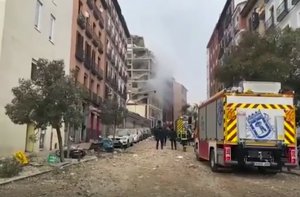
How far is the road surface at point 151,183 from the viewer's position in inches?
442

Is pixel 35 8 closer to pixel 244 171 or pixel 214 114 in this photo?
pixel 214 114

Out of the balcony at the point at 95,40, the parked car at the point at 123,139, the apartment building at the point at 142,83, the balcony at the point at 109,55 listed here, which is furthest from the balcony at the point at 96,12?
the apartment building at the point at 142,83

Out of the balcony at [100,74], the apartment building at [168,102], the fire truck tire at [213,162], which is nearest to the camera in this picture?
the fire truck tire at [213,162]

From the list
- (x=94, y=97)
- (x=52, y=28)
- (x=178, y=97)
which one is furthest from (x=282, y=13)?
(x=178, y=97)

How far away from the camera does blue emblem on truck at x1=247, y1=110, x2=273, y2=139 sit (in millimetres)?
15616

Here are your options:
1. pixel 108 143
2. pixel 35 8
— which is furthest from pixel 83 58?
pixel 35 8

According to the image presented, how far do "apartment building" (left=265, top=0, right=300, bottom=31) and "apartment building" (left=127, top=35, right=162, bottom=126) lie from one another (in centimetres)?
5930

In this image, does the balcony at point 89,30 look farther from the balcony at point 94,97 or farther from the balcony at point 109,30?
the balcony at point 109,30

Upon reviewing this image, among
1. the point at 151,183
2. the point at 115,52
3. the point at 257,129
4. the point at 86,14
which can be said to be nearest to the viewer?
the point at 151,183

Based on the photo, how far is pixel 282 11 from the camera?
34.7 metres

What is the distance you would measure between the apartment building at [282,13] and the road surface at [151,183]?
51.6 ft

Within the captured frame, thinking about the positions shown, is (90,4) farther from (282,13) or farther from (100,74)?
(282,13)

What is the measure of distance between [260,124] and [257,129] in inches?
8.3

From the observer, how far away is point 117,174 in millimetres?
15500
